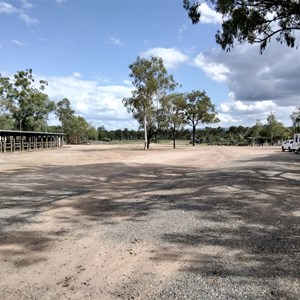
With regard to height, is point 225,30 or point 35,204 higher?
point 225,30

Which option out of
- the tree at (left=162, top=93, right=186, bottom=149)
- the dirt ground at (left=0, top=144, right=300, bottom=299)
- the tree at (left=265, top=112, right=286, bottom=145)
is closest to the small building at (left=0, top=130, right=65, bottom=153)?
the tree at (left=162, top=93, right=186, bottom=149)

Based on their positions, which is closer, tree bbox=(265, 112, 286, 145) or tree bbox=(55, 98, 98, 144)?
tree bbox=(265, 112, 286, 145)

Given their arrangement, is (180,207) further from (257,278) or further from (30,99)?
(30,99)

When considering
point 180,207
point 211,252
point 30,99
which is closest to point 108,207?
point 180,207

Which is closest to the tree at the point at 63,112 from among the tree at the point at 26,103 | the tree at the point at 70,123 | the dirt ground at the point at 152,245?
the tree at the point at 70,123

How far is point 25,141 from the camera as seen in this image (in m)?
47.2

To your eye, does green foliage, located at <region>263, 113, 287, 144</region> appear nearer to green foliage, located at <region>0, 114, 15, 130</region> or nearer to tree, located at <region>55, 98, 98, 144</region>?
tree, located at <region>55, 98, 98, 144</region>

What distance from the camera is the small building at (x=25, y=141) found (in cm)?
3886

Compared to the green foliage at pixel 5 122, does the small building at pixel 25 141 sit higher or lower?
lower

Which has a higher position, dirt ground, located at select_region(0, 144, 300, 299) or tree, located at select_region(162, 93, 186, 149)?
tree, located at select_region(162, 93, 186, 149)

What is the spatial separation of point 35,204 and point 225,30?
10305 millimetres

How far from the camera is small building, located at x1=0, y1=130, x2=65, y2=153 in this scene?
38.9 metres

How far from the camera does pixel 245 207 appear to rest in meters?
7.79

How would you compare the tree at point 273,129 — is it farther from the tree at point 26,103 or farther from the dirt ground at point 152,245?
the dirt ground at point 152,245
